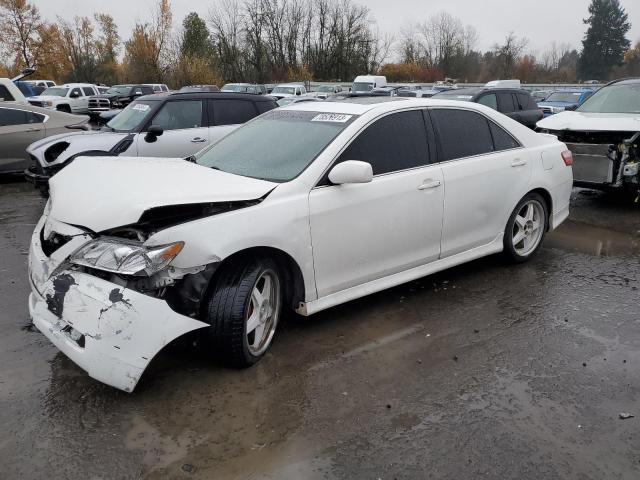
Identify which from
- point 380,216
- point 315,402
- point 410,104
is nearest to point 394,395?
point 315,402

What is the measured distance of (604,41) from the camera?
75.2 m

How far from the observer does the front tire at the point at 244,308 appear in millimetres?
3318

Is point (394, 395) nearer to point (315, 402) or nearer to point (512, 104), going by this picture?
point (315, 402)

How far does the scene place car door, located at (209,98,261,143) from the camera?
8.76 m

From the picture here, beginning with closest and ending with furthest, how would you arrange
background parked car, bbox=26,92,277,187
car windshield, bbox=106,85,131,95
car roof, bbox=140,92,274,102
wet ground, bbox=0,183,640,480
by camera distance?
wet ground, bbox=0,183,640,480, background parked car, bbox=26,92,277,187, car roof, bbox=140,92,274,102, car windshield, bbox=106,85,131,95

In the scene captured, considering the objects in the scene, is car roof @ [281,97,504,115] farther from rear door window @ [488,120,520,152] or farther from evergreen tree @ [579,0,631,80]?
evergreen tree @ [579,0,631,80]

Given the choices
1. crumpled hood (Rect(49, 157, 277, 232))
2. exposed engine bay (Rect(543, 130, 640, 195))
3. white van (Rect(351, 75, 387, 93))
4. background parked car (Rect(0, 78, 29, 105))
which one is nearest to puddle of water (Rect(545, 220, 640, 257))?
exposed engine bay (Rect(543, 130, 640, 195))

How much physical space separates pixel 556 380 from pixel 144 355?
8.17 feet

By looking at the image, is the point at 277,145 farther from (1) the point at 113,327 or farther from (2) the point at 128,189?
(1) the point at 113,327

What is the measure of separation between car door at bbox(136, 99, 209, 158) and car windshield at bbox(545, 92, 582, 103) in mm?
18465

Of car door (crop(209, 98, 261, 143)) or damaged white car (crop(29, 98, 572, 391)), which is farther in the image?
car door (crop(209, 98, 261, 143))

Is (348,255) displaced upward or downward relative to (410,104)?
downward

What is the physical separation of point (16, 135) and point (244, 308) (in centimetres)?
903

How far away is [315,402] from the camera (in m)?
3.24
